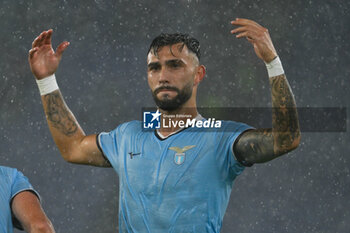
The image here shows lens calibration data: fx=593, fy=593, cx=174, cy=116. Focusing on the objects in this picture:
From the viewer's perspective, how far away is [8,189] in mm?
3654

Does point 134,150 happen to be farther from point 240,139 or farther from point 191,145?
point 240,139

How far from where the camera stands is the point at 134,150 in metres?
4.48

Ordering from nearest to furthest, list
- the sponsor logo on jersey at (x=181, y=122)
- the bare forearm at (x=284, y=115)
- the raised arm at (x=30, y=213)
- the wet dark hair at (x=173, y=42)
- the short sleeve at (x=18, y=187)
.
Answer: the raised arm at (x=30, y=213)
the short sleeve at (x=18, y=187)
the bare forearm at (x=284, y=115)
the sponsor logo on jersey at (x=181, y=122)
the wet dark hair at (x=173, y=42)

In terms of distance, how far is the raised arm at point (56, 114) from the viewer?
4.66 meters

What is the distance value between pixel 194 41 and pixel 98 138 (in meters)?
1.07

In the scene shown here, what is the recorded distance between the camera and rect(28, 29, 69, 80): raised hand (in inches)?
183

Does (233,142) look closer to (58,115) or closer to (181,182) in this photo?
(181,182)

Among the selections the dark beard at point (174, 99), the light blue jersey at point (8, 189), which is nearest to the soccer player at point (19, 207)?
the light blue jersey at point (8, 189)

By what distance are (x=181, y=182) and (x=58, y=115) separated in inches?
46.4

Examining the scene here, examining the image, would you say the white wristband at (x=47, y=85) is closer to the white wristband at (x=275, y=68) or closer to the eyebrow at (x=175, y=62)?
the eyebrow at (x=175, y=62)

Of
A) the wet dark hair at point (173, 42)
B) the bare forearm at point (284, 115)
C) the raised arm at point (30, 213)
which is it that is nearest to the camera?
the raised arm at point (30, 213)

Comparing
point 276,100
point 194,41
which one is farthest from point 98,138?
point 276,100

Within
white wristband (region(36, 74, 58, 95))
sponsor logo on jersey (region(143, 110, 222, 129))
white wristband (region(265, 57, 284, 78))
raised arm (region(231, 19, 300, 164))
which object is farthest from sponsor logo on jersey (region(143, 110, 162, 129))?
white wristband (region(265, 57, 284, 78))

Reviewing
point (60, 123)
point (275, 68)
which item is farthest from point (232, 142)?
point (60, 123)
